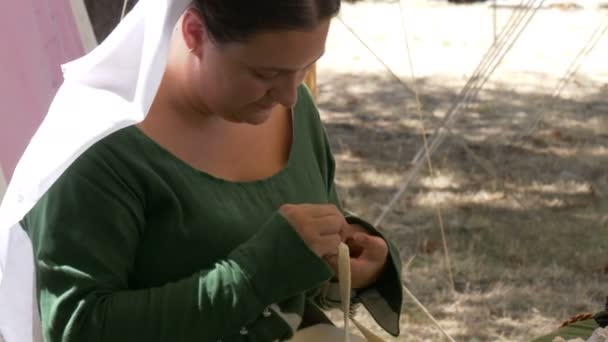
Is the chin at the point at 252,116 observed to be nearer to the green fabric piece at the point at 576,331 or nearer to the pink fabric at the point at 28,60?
the pink fabric at the point at 28,60

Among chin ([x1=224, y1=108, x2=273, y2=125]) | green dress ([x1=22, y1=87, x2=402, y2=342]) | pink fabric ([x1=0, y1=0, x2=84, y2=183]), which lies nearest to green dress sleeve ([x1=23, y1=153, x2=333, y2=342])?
green dress ([x1=22, y1=87, x2=402, y2=342])

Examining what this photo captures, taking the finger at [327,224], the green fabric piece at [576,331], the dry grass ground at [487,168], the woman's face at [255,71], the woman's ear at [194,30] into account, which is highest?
the woman's ear at [194,30]

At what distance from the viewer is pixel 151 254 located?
118cm

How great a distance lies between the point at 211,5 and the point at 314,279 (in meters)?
0.34

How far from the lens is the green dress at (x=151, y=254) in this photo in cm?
110

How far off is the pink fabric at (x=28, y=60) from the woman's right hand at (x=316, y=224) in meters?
0.65

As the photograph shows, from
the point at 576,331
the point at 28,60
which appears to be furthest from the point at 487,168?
the point at 28,60

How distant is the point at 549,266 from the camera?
3195 mm

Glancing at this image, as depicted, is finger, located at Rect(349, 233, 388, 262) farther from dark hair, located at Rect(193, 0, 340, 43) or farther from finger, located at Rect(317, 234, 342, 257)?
dark hair, located at Rect(193, 0, 340, 43)

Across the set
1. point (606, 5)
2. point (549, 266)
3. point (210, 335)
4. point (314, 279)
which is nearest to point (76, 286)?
point (210, 335)

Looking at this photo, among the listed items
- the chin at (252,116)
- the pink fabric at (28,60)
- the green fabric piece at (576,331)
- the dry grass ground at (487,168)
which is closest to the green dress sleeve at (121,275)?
the chin at (252,116)

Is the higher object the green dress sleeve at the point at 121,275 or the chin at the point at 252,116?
the chin at the point at 252,116

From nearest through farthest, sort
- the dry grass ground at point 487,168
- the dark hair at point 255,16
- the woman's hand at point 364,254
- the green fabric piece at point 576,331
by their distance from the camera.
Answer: the dark hair at point 255,16, the woman's hand at point 364,254, the green fabric piece at point 576,331, the dry grass ground at point 487,168

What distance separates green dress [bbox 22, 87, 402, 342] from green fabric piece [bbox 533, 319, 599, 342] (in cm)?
68
